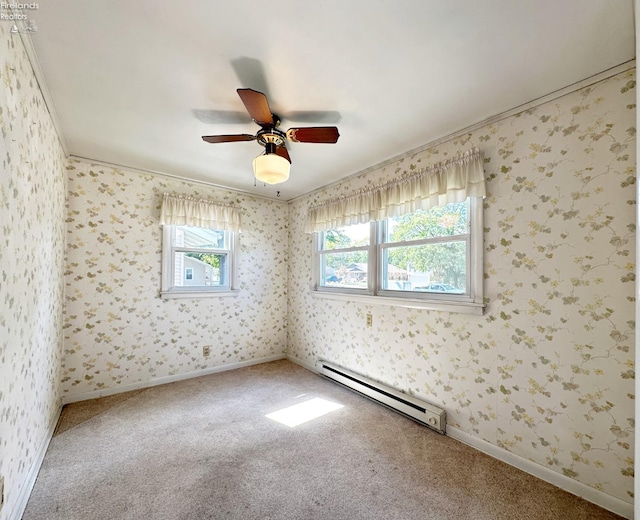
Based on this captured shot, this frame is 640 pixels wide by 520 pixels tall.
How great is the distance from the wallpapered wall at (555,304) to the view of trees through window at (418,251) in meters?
0.25

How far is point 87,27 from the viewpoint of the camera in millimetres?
1344

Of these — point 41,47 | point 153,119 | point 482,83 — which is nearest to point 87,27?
point 41,47

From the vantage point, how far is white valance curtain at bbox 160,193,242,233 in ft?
10.6

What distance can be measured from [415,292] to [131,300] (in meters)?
3.03

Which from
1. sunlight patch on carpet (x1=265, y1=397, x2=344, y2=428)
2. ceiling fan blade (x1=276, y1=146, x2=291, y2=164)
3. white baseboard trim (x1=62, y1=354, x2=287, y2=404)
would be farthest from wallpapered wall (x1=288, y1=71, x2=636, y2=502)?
white baseboard trim (x1=62, y1=354, x2=287, y2=404)

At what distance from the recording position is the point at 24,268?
5.10ft

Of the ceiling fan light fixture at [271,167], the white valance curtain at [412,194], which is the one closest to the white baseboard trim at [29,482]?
the ceiling fan light fixture at [271,167]

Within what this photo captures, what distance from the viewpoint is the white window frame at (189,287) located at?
3.30 meters

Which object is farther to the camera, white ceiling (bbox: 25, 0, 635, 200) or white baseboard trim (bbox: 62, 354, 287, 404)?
white baseboard trim (bbox: 62, 354, 287, 404)

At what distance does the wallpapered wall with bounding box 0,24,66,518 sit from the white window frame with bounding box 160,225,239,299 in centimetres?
107

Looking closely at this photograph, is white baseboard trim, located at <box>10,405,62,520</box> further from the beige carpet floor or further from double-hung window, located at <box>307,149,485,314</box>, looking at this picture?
double-hung window, located at <box>307,149,485,314</box>

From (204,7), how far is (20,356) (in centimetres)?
199

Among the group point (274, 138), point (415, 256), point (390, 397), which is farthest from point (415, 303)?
point (274, 138)

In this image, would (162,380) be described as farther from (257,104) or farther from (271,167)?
(257,104)
